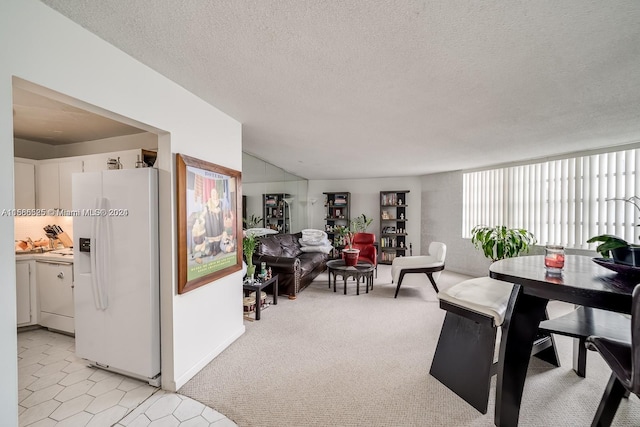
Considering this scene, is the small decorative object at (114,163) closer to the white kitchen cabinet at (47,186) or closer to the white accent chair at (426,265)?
the white kitchen cabinet at (47,186)

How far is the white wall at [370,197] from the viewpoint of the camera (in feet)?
21.7

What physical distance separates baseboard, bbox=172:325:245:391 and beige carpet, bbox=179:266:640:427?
4 cm

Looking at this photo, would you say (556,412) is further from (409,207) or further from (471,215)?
(409,207)

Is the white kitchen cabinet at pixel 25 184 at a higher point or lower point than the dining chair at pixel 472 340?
higher

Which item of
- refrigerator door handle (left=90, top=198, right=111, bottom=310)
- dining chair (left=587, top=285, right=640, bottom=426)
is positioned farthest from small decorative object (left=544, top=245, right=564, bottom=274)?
refrigerator door handle (left=90, top=198, right=111, bottom=310)

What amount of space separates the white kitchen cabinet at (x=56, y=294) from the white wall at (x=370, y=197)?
211 inches

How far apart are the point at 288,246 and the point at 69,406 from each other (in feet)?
12.1

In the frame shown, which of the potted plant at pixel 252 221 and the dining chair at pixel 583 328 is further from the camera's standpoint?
the potted plant at pixel 252 221

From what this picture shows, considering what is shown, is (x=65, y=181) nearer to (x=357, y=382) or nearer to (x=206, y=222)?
(x=206, y=222)

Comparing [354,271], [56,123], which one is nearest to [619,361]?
[354,271]

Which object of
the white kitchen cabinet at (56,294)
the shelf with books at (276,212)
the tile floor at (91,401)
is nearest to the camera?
the tile floor at (91,401)

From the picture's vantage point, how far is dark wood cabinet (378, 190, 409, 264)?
6.62 m

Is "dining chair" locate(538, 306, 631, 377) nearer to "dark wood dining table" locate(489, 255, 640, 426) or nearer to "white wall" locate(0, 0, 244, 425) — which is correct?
"dark wood dining table" locate(489, 255, 640, 426)

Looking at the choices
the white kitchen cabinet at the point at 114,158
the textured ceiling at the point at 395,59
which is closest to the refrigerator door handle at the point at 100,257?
the white kitchen cabinet at the point at 114,158
